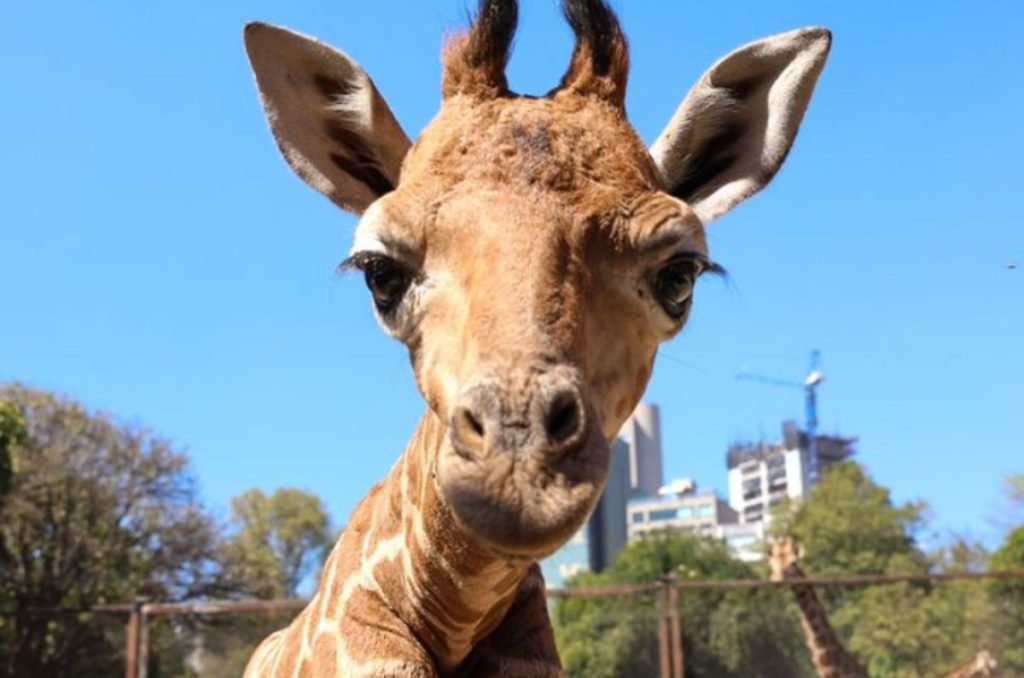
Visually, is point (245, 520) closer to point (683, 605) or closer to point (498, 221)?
point (683, 605)

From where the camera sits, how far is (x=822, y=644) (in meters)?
17.3

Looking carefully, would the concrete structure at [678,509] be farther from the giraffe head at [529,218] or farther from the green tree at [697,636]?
the giraffe head at [529,218]

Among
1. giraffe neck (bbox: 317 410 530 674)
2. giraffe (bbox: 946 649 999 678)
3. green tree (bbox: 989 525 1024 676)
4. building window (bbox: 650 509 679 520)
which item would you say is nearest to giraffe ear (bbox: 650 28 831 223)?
giraffe neck (bbox: 317 410 530 674)

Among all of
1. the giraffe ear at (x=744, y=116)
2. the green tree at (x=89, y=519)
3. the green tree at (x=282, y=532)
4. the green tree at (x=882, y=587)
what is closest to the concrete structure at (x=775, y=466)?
the green tree at (x=882, y=587)

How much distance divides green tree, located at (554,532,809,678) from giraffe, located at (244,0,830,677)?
14635mm

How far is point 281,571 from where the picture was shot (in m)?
41.2

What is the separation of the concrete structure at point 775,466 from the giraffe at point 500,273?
10701 centimetres

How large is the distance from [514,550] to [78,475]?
109 ft

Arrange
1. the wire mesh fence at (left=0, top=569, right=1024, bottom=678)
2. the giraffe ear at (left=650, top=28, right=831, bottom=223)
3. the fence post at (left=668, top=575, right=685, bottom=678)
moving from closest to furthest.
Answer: the giraffe ear at (left=650, top=28, right=831, bottom=223), the fence post at (left=668, top=575, right=685, bottom=678), the wire mesh fence at (left=0, top=569, right=1024, bottom=678)

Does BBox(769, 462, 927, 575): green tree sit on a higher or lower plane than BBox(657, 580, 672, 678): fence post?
higher

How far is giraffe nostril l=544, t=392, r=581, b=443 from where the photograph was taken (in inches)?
102

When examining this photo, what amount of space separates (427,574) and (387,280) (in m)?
0.92

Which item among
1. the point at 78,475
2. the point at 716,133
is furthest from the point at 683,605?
the point at 716,133

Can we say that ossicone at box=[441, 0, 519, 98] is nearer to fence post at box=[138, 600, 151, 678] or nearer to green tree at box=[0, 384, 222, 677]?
fence post at box=[138, 600, 151, 678]
